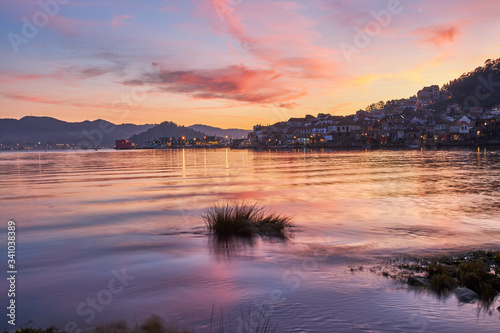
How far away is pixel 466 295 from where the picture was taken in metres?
6.99

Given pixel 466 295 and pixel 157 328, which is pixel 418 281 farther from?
pixel 157 328

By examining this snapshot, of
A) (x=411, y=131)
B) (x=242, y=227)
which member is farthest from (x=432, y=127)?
(x=242, y=227)

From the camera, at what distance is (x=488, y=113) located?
15650cm

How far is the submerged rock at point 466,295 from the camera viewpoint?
6856 mm

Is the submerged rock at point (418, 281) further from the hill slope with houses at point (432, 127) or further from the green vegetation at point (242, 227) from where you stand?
the hill slope with houses at point (432, 127)

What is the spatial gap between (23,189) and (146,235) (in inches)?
863

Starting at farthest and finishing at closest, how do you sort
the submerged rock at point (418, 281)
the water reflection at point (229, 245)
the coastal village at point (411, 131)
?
1. the coastal village at point (411, 131)
2. the water reflection at point (229, 245)
3. the submerged rock at point (418, 281)

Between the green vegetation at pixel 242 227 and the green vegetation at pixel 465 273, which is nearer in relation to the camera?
the green vegetation at pixel 465 273

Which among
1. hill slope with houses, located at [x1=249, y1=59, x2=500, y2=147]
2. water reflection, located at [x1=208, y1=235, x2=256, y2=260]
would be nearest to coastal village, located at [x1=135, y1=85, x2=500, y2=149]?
hill slope with houses, located at [x1=249, y1=59, x2=500, y2=147]

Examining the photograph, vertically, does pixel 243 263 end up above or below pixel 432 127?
below

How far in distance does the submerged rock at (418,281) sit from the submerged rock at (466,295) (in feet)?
1.90

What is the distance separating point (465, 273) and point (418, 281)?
1133mm

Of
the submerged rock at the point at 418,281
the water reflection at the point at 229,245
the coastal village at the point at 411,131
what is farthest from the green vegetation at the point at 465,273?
the coastal village at the point at 411,131

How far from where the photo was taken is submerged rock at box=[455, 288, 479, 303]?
22.5ft
